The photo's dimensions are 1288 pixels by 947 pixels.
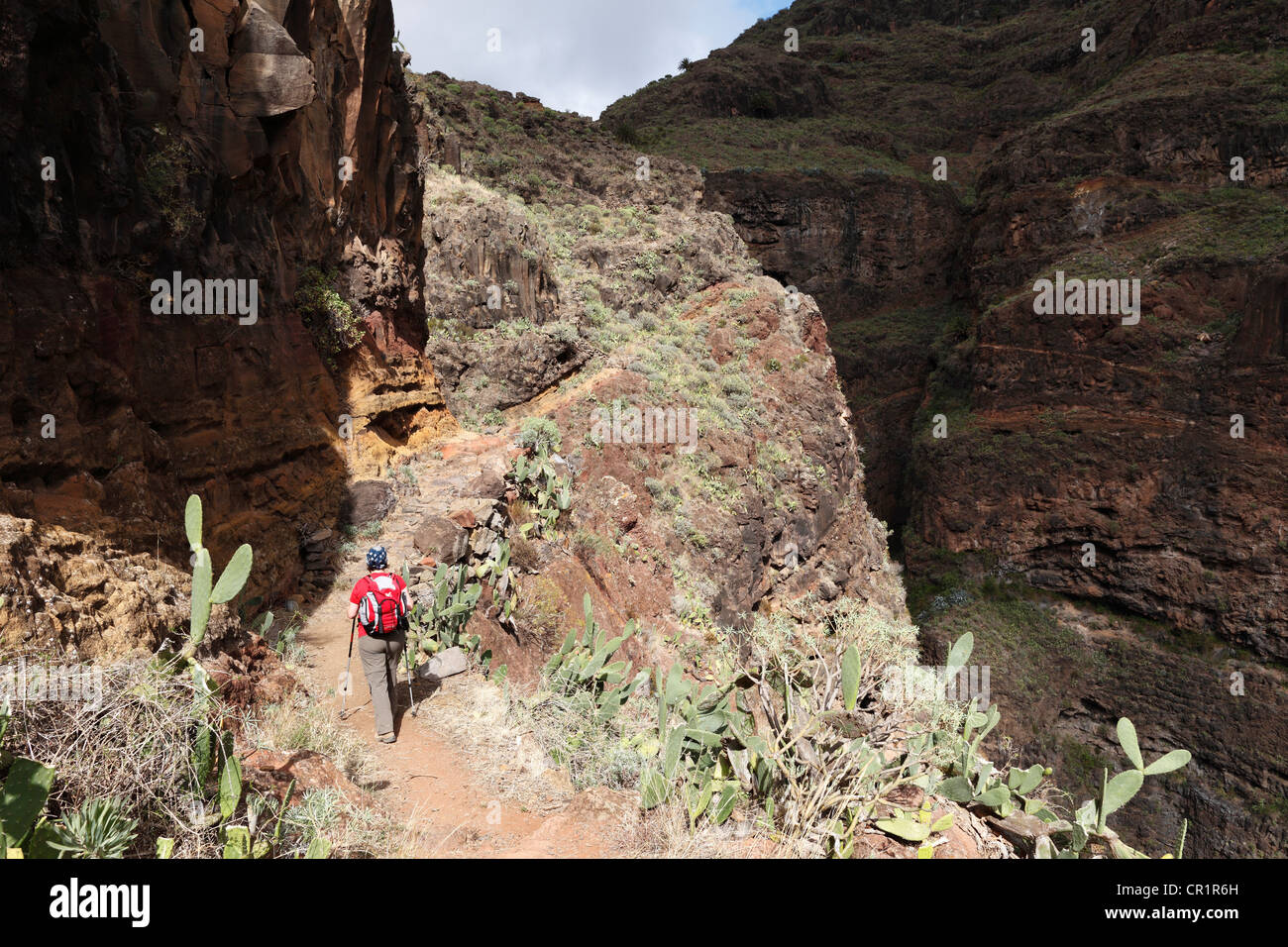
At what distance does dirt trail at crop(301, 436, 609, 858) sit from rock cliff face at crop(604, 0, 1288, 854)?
22.2 metres

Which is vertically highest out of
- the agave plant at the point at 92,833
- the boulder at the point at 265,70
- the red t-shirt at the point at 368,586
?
the boulder at the point at 265,70

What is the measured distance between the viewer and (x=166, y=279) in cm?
488

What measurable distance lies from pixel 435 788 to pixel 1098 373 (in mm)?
28591

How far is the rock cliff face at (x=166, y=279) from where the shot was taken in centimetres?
345

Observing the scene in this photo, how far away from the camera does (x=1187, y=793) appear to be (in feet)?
61.9

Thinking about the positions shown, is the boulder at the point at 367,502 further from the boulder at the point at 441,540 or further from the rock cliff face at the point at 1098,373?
the rock cliff face at the point at 1098,373

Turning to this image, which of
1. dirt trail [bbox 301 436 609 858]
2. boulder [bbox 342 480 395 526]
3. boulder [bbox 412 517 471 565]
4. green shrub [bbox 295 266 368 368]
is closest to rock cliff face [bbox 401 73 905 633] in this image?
boulder [bbox 412 517 471 565]

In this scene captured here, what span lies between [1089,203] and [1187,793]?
23030 mm

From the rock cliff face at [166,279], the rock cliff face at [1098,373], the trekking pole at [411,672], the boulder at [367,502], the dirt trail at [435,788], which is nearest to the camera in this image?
the rock cliff face at [166,279]

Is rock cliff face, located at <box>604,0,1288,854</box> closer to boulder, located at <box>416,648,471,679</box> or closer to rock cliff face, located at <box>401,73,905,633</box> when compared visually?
rock cliff face, located at <box>401,73,905,633</box>

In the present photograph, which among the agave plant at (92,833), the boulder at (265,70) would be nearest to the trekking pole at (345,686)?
the agave plant at (92,833)

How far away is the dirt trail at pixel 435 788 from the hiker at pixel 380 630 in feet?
0.80

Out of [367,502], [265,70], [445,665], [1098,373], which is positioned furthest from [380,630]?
[1098,373]
